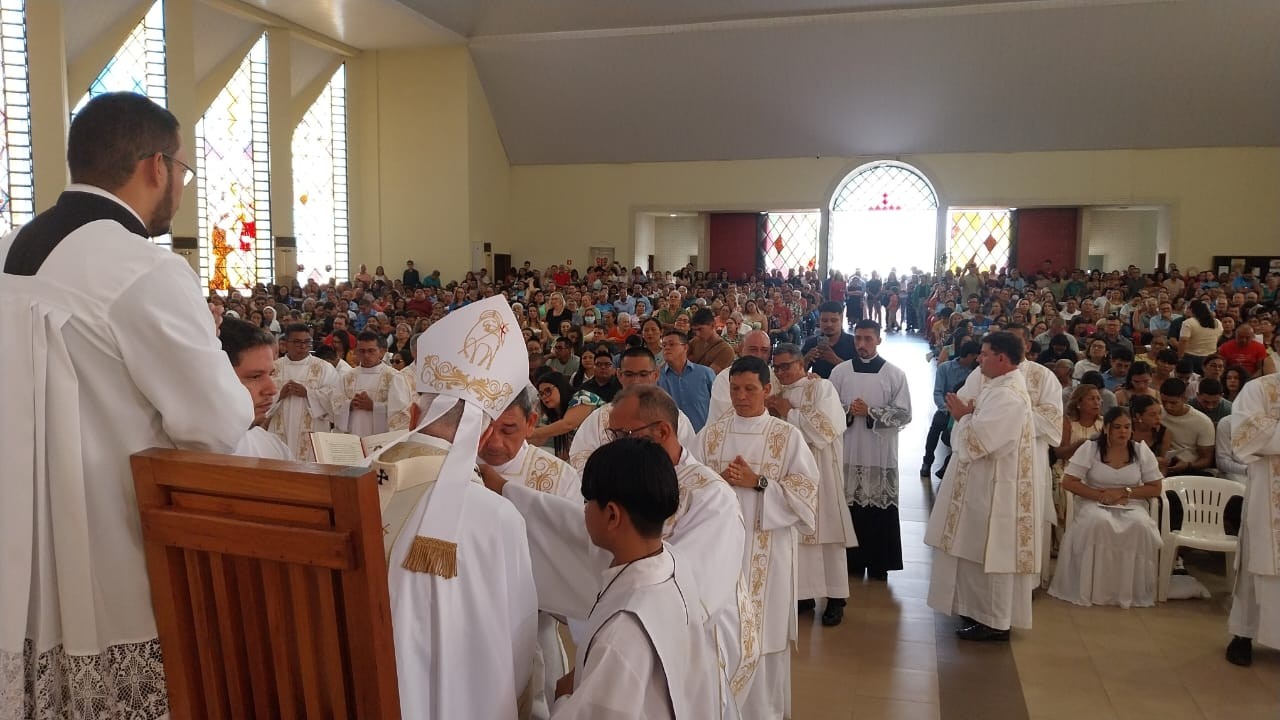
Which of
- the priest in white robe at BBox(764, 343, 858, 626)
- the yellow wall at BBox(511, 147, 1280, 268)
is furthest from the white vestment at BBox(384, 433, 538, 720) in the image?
the yellow wall at BBox(511, 147, 1280, 268)

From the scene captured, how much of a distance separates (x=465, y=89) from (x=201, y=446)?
77.6ft

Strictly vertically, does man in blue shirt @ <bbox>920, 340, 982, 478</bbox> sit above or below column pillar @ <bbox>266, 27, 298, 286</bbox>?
below

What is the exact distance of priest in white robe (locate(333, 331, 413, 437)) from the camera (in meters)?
7.93

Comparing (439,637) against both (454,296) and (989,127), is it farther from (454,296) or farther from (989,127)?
(989,127)

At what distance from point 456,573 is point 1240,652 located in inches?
207

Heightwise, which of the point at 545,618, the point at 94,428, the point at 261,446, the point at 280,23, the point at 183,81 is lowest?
the point at 545,618

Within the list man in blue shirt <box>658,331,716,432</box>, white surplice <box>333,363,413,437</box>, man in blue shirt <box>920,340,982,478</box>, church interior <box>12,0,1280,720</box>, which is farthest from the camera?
church interior <box>12,0,1280,720</box>

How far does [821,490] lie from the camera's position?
621cm

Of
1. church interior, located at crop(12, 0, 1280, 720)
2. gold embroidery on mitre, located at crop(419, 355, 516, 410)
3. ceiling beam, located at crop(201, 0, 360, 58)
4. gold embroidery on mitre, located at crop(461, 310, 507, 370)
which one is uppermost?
ceiling beam, located at crop(201, 0, 360, 58)

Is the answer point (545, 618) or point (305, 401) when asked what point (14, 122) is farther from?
point (545, 618)

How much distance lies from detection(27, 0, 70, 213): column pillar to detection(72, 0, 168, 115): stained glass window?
73.7 inches

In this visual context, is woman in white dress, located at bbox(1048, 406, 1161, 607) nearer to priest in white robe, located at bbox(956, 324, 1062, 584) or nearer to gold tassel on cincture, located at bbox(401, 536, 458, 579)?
priest in white robe, located at bbox(956, 324, 1062, 584)

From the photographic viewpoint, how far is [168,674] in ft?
5.62

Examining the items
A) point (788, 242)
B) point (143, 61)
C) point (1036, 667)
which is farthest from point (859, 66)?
point (1036, 667)
